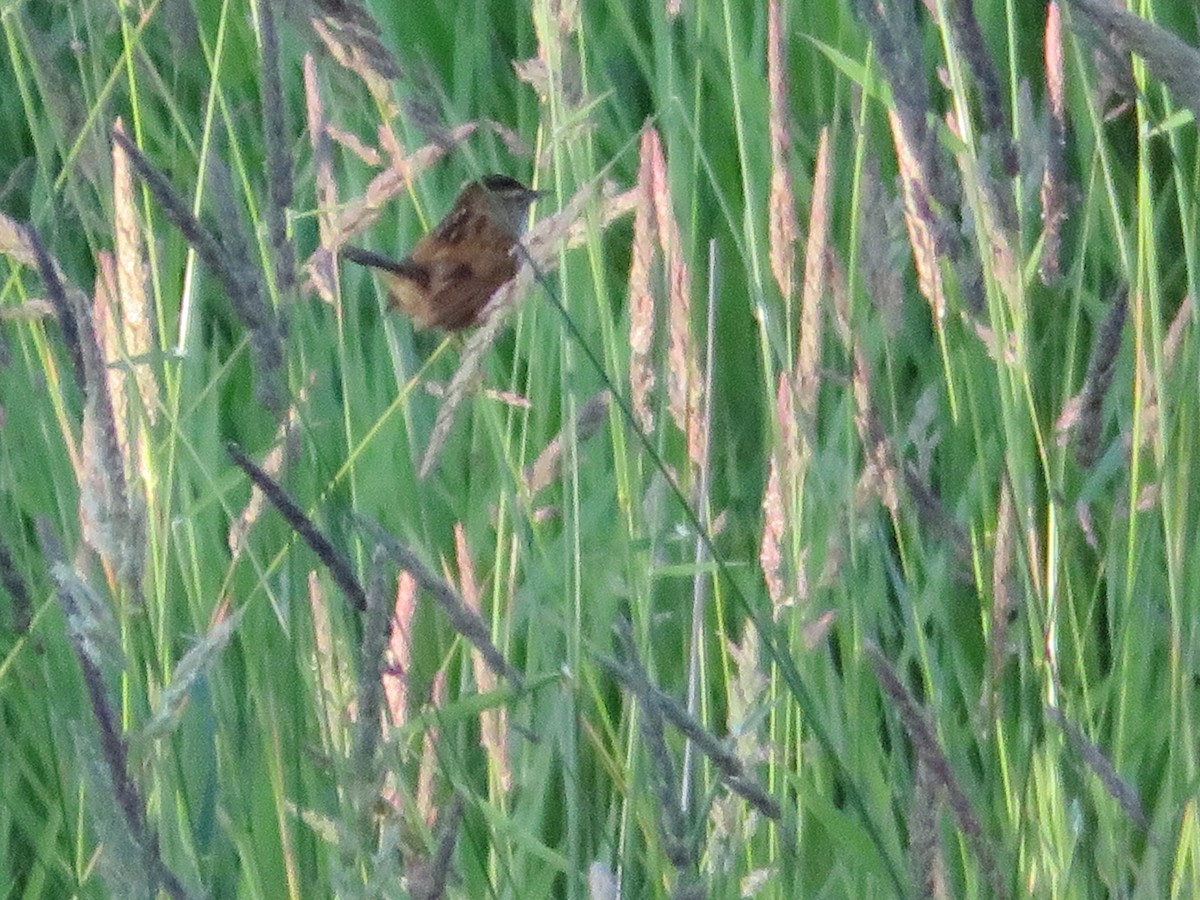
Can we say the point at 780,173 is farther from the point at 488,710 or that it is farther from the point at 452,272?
the point at 452,272

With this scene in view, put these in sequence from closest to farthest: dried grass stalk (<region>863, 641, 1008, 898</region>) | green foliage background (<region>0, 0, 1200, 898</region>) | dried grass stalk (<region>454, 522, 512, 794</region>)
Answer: dried grass stalk (<region>863, 641, 1008, 898</region>)
green foliage background (<region>0, 0, 1200, 898</region>)
dried grass stalk (<region>454, 522, 512, 794</region>)

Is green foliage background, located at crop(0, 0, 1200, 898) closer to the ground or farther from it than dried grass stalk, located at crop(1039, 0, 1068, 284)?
closer to the ground

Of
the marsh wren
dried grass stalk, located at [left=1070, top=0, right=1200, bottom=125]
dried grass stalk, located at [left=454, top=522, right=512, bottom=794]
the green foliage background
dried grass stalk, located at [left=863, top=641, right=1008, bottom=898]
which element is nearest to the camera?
dried grass stalk, located at [left=1070, top=0, right=1200, bottom=125]

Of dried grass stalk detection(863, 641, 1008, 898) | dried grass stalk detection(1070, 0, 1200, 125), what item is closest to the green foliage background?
dried grass stalk detection(863, 641, 1008, 898)

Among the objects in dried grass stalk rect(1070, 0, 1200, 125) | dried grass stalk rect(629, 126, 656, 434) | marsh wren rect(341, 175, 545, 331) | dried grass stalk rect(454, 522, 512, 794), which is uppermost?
dried grass stalk rect(1070, 0, 1200, 125)

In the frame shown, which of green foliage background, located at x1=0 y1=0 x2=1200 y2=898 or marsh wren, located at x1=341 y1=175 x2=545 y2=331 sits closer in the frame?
green foliage background, located at x1=0 y1=0 x2=1200 y2=898

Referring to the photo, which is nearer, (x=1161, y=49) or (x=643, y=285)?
(x=1161, y=49)

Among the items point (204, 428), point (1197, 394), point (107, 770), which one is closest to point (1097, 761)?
point (1197, 394)

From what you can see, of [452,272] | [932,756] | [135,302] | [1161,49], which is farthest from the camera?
[452,272]

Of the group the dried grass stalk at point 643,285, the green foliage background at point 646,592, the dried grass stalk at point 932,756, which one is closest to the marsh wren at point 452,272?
the green foliage background at point 646,592

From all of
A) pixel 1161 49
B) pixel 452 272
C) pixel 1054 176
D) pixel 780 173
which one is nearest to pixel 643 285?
pixel 780 173

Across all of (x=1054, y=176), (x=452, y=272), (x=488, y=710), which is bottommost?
(x=488, y=710)

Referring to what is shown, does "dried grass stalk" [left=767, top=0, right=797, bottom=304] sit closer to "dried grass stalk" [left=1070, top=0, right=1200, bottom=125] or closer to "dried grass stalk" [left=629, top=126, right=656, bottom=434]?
"dried grass stalk" [left=629, top=126, right=656, bottom=434]
